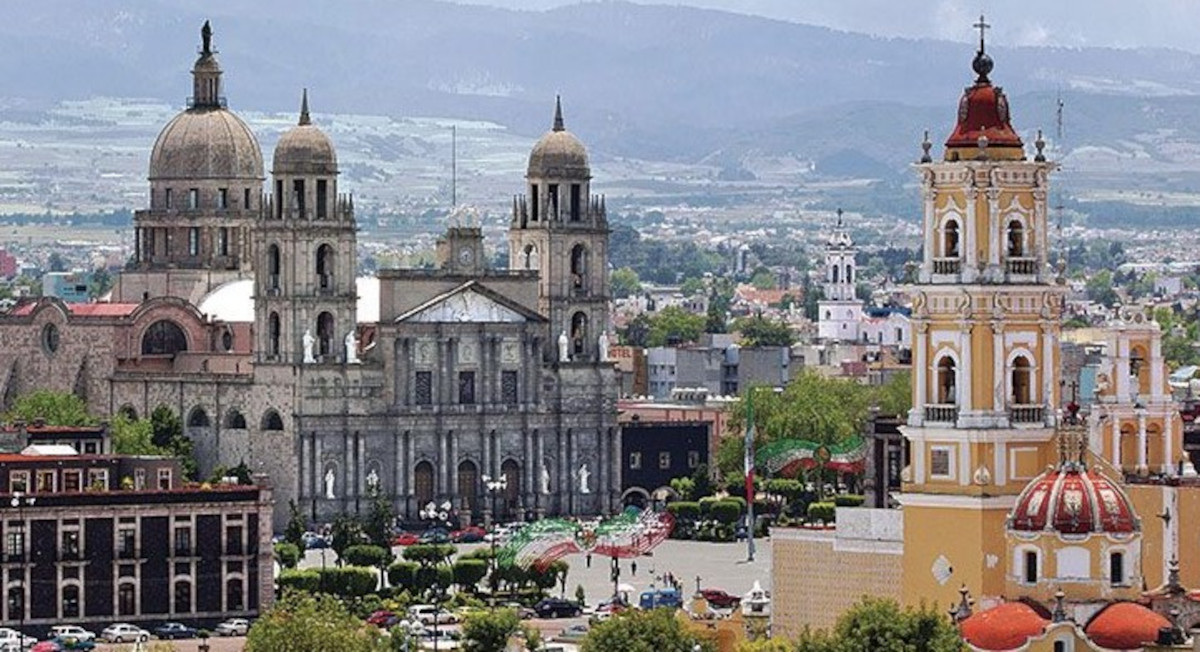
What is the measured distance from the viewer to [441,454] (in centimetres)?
14450

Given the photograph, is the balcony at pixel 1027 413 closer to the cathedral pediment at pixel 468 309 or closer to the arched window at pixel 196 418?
the cathedral pediment at pixel 468 309

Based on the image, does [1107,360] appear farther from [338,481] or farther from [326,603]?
[338,481]

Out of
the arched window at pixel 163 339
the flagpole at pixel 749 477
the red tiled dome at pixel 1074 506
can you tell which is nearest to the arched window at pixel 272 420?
the arched window at pixel 163 339

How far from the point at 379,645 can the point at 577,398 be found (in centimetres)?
6683

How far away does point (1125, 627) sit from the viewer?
64.6 m

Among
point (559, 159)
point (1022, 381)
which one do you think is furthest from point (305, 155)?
point (1022, 381)

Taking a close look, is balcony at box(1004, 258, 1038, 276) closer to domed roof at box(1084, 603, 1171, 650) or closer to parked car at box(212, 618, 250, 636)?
domed roof at box(1084, 603, 1171, 650)

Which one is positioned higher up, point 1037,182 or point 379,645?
point 1037,182

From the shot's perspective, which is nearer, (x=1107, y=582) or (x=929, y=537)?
(x=1107, y=582)

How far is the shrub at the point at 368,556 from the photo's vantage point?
11875 cm

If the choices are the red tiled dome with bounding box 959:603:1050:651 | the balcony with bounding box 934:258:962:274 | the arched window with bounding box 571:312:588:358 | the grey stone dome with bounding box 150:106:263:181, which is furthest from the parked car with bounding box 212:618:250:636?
the grey stone dome with bounding box 150:106:263:181

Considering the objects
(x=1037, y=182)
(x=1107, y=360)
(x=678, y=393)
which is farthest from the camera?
(x=678, y=393)

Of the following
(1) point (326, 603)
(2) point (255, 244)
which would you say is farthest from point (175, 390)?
(1) point (326, 603)

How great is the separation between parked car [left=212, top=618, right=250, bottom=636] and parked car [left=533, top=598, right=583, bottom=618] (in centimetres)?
690
